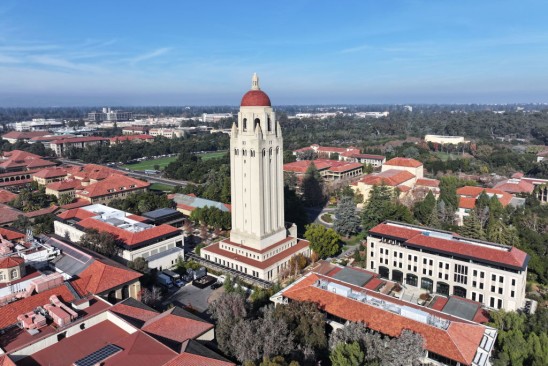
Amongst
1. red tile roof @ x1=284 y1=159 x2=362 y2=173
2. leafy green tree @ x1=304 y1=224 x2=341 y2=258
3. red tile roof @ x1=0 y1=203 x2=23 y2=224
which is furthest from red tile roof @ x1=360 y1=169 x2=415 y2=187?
red tile roof @ x1=0 y1=203 x2=23 y2=224

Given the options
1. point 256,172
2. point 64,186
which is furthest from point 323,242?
point 64,186

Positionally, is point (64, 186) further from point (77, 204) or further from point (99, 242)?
point (99, 242)

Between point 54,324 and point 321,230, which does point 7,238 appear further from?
point 321,230

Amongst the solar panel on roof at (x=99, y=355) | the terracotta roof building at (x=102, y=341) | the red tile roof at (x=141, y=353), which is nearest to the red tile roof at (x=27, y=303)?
the terracotta roof building at (x=102, y=341)

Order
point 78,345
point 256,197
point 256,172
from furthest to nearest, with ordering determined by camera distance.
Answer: point 256,197 → point 256,172 → point 78,345

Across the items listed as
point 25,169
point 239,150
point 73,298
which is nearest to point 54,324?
point 73,298

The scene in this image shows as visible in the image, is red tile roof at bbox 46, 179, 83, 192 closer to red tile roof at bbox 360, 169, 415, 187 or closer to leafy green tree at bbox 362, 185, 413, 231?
red tile roof at bbox 360, 169, 415, 187

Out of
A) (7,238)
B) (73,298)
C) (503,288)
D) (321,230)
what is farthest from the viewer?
(321,230)
